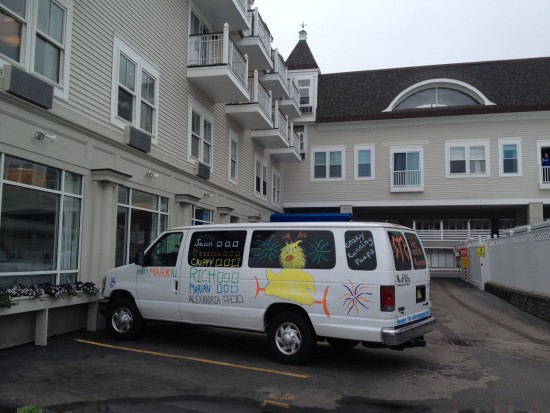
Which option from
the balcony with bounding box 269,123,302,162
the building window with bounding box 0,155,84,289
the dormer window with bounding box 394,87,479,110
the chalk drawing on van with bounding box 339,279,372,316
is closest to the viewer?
the chalk drawing on van with bounding box 339,279,372,316

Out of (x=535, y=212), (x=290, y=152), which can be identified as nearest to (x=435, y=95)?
(x=535, y=212)

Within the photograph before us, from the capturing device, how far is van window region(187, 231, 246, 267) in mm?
8141

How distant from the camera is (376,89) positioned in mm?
28328

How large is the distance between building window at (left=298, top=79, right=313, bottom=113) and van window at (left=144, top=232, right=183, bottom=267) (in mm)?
19830

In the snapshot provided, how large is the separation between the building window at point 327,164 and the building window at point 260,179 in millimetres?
4362

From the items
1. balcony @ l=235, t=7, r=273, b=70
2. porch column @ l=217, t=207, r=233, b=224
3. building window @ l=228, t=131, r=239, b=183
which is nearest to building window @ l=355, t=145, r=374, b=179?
balcony @ l=235, t=7, r=273, b=70

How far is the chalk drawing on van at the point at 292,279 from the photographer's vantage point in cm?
735

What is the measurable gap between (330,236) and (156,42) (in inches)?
327

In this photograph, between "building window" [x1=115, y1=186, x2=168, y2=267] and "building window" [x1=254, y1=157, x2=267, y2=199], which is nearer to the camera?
"building window" [x1=115, y1=186, x2=168, y2=267]

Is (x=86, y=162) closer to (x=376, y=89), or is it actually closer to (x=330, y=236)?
(x=330, y=236)

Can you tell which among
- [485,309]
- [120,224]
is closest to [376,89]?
[485,309]

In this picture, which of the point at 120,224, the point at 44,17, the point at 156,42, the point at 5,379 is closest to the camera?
the point at 5,379

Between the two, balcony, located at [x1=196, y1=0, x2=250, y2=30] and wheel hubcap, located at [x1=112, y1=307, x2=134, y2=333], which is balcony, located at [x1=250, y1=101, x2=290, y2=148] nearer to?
balcony, located at [x1=196, y1=0, x2=250, y2=30]

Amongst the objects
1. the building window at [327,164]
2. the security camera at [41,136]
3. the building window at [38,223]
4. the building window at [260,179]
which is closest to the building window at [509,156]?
the building window at [327,164]
